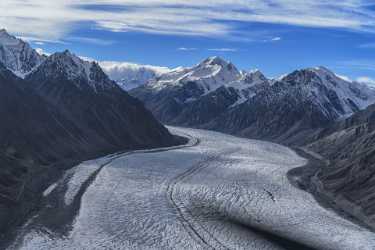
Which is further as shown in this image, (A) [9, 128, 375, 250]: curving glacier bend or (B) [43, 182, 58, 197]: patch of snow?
(B) [43, 182, 58, 197]: patch of snow

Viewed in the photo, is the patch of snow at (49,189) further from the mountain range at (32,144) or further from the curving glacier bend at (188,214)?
the mountain range at (32,144)

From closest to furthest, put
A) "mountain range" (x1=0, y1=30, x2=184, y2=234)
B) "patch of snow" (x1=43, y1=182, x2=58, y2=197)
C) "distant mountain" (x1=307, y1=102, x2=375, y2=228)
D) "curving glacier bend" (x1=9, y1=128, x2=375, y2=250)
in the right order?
"curving glacier bend" (x1=9, y1=128, x2=375, y2=250)
"mountain range" (x1=0, y1=30, x2=184, y2=234)
"distant mountain" (x1=307, y1=102, x2=375, y2=228)
"patch of snow" (x1=43, y1=182, x2=58, y2=197)

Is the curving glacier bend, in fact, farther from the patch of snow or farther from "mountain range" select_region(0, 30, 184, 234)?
"mountain range" select_region(0, 30, 184, 234)

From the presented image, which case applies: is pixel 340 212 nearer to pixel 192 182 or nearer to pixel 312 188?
pixel 312 188

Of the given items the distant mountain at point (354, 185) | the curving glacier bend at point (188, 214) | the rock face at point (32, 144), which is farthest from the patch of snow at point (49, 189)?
the distant mountain at point (354, 185)

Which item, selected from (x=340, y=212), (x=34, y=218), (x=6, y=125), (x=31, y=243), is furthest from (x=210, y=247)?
(x=6, y=125)

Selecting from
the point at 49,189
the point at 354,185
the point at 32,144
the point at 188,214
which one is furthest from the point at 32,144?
the point at 354,185

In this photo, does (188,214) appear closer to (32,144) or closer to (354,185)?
(354,185)

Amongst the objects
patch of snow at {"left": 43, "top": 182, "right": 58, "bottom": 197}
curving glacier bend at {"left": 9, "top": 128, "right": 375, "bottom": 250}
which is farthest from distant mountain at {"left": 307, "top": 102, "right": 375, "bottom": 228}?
patch of snow at {"left": 43, "top": 182, "right": 58, "bottom": 197}

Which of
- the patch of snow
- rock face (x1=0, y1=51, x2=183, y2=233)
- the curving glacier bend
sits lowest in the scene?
the curving glacier bend
